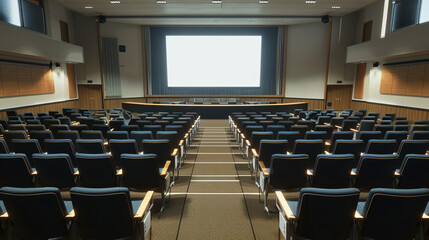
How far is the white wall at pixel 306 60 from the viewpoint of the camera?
50.9ft

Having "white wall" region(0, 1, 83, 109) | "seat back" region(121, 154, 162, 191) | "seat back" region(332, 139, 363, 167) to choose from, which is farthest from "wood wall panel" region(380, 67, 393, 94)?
"white wall" region(0, 1, 83, 109)

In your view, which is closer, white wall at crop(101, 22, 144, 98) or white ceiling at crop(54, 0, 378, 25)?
white ceiling at crop(54, 0, 378, 25)

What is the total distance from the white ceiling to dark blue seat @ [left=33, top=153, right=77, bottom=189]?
1060 cm

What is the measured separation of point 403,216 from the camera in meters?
1.99

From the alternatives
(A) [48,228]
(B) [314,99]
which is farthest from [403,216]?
(B) [314,99]

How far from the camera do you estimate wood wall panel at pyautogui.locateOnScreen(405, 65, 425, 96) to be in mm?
10188

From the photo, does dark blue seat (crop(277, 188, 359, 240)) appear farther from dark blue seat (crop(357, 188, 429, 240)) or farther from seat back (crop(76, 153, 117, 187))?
seat back (crop(76, 153, 117, 187))

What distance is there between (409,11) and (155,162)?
12.1m

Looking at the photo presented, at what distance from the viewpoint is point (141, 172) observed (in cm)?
322

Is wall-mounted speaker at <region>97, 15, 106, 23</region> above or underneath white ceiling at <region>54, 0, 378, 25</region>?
underneath

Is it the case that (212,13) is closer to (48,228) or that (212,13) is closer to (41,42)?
(41,42)

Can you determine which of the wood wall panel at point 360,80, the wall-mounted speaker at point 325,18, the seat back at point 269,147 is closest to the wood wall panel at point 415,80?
the wood wall panel at point 360,80

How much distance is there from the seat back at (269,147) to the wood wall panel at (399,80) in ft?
33.3

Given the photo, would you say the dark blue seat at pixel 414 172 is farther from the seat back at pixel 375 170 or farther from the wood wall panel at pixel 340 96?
the wood wall panel at pixel 340 96
